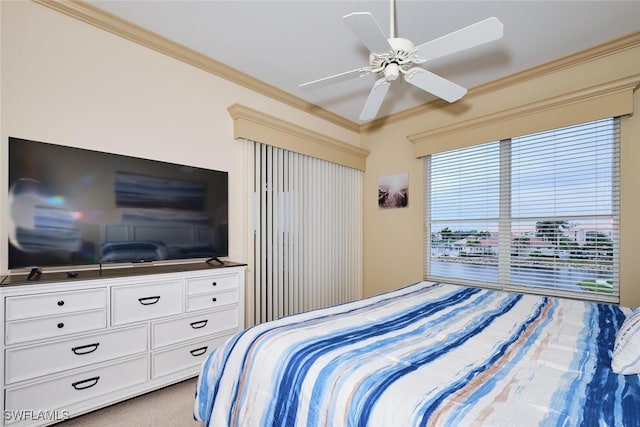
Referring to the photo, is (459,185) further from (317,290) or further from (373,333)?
(373,333)

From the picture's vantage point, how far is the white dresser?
62.8 inches

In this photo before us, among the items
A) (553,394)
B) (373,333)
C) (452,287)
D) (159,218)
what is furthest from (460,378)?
(159,218)

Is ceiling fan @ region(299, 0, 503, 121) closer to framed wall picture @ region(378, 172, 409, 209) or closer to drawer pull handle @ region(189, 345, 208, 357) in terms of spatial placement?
framed wall picture @ region(378, 172, 409, 209)

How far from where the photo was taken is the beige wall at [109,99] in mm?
1854

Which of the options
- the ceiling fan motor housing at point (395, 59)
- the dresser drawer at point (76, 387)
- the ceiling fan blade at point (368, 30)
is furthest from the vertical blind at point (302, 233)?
the ceiling fan blade at point (368, 30)

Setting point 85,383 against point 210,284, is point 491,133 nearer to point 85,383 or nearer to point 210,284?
point 210,284

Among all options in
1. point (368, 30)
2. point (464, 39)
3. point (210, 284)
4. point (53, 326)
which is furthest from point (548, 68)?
point (53, 326)

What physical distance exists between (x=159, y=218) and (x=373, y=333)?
1808mm

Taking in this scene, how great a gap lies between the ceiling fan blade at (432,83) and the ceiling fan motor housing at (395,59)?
66 millimetres

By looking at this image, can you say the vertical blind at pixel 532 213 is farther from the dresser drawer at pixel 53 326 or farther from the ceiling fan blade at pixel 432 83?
the dresser drawer at pixel 53 326

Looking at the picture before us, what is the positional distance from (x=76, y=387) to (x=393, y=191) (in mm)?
3383

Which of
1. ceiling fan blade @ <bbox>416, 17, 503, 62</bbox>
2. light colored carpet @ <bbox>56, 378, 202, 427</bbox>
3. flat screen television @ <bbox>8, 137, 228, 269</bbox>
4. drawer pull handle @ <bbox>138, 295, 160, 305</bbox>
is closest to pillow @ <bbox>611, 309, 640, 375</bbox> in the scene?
ceiling fan blade @ <bbox>416, 17, 503, 62</bbox>

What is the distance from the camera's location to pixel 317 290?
11.7 feet

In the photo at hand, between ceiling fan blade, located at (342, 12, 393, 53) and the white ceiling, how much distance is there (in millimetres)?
617
